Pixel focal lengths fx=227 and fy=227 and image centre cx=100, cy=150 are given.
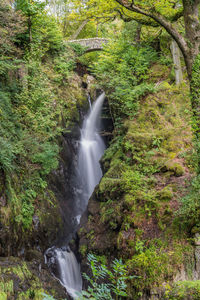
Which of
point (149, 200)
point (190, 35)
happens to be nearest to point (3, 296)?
point (149, 200)

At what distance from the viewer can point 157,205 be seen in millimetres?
6109

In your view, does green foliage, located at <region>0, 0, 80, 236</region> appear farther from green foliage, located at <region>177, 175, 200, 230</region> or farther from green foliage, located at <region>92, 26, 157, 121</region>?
green foliage, located at <region>177, 175, 200, 230</region>

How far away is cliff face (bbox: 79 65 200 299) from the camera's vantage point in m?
5.02

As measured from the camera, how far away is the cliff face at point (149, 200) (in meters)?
5.02

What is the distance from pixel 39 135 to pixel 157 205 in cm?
489

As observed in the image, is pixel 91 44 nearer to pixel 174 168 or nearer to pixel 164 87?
pixel 164 87

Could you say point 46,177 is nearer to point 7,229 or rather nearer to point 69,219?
point 69,219

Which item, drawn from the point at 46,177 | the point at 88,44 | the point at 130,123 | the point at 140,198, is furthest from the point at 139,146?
the point at 88,44

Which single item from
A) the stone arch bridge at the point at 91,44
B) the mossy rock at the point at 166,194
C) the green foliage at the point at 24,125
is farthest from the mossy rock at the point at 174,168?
the stone arch bridge at the point at 91,44

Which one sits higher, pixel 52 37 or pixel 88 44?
pixel 88 44

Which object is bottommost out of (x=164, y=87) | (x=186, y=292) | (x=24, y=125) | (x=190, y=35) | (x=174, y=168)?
(x=186, y=292)

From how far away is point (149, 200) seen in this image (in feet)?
20.4

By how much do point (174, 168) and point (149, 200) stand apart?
1.36 meters

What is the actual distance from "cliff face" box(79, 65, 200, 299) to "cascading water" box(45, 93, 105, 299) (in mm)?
891
